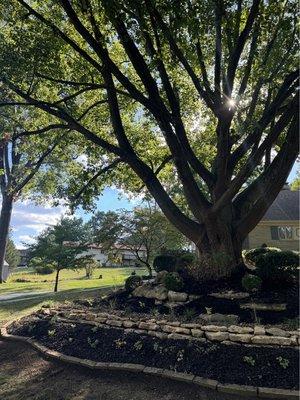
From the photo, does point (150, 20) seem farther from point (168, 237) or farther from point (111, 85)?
point (168, 237)

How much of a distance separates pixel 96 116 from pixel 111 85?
4.30 m

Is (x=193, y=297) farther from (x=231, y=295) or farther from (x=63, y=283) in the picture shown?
(x=63, y=283)

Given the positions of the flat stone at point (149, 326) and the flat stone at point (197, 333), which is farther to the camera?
the flat stone at point (149, 326)

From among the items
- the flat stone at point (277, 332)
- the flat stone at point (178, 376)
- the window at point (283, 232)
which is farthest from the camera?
the window at point (283, 232)

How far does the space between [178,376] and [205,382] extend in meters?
0.39

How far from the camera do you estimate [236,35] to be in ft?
30.1

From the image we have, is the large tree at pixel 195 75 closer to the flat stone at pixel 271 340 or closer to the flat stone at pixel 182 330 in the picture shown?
the flat stone at pixel 182 330

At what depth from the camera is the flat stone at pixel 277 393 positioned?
12.6ft

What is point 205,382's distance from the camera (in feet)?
14.0

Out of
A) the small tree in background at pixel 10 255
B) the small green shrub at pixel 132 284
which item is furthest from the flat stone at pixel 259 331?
the small tree in background at pixel 10 255

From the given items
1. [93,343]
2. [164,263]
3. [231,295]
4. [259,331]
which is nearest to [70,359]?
[93,343]

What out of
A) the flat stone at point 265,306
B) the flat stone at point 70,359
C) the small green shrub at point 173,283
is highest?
the small green shrub at point 173,283

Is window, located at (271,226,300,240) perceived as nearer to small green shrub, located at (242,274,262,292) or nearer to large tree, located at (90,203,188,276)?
large tree, located at (90,203,188,276)

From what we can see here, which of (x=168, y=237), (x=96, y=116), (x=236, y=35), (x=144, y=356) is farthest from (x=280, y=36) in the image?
(x=168, y=237)
